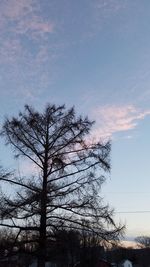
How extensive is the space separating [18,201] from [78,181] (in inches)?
136

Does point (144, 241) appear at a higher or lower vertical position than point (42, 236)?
higher

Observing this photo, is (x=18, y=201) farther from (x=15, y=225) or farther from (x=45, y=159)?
(x=45, y=159)

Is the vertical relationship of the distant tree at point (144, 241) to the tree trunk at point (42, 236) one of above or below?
above

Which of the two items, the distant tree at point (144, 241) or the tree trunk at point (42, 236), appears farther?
the distant tree at point (144, 241)

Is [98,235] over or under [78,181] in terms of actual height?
under

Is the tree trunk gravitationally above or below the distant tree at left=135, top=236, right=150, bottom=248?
below

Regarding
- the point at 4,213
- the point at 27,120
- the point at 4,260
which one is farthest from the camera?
the point at 27,120

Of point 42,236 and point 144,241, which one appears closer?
point 42,236

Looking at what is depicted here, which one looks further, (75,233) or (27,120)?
(27,120)

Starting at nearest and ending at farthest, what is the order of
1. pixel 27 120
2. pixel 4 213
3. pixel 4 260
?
pixel 4 213, pixel 4 260, pixel 27 120

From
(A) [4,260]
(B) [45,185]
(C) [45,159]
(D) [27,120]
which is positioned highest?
(D) [27,120]

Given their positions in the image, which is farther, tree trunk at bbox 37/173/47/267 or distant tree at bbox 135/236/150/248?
distant tree at bbox 135/236/150/248

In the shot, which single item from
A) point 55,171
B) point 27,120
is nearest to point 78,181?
point 55,171

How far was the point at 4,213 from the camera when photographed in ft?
74.5
